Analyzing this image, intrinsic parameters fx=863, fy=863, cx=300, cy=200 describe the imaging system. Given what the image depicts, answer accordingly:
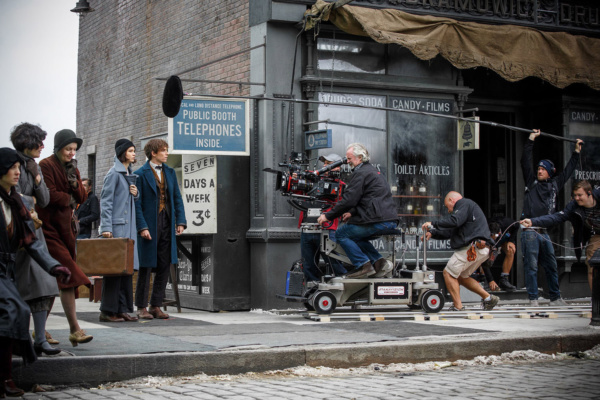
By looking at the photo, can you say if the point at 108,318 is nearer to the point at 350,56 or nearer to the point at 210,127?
the point at 210,127

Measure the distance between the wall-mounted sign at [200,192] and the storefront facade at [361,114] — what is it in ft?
0.46

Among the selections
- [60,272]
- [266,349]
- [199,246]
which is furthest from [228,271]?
[60,272]

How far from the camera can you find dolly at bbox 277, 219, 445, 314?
10539 mm

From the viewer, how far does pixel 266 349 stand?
7547 millimetres

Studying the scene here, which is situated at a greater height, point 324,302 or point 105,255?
point 105,255

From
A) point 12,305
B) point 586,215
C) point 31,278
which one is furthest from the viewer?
point 586,215

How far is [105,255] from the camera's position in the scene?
896cm

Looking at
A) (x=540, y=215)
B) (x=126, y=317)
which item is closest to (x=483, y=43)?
(x=540, y=215)

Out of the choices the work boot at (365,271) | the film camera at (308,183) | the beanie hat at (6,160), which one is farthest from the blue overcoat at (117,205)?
the beanie hat at (6,160)

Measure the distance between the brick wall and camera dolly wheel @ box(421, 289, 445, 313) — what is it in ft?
13.9

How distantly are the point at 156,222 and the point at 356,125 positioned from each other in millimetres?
3686

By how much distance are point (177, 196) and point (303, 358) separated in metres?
3.78

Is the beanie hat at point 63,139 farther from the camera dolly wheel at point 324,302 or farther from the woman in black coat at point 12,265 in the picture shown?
the camera dolly wheel at point 324,302

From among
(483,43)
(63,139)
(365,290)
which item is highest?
(483,43)
